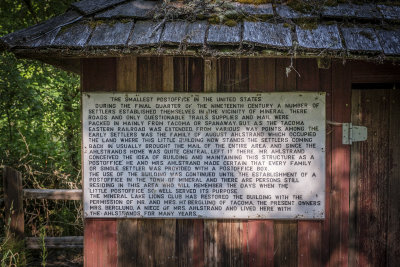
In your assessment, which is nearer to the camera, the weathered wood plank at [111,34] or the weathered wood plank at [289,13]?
the weathered wood plank at [111,34]

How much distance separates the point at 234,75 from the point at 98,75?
1.52m

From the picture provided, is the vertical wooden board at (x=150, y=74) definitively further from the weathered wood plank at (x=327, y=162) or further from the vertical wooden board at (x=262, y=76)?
the weathered wood plank at (x=327, y=162)

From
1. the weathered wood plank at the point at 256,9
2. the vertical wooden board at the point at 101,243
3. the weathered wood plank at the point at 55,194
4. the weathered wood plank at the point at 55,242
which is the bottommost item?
the weathered wood plank at the point at 55,242

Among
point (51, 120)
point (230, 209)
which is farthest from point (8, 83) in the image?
point (230, 209)

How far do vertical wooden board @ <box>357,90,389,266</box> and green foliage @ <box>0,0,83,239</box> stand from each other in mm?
4631

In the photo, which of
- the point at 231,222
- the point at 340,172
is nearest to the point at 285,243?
the point at 231,222

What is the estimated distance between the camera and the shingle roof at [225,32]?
283 cm

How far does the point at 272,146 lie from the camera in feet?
11.3

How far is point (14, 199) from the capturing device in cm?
488

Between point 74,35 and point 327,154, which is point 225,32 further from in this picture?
point 327,154

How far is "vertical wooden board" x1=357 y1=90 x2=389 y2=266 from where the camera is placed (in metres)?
3.59

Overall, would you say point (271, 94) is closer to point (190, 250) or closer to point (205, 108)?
point (205, 108)

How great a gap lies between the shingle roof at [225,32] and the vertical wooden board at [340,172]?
1.83 feet

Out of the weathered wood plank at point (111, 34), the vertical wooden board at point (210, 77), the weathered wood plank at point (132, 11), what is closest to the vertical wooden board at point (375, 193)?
the vertical wooden board at point (210, 77)
